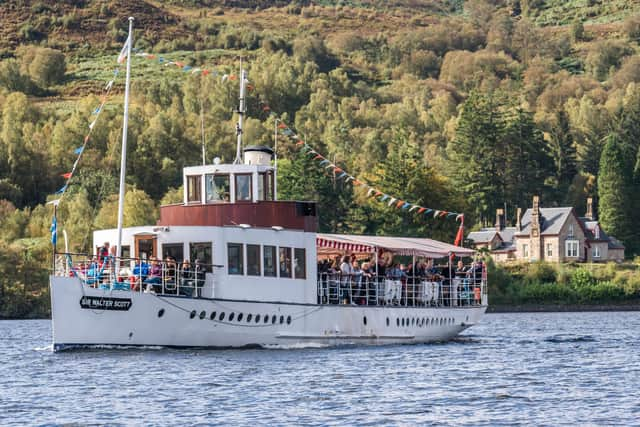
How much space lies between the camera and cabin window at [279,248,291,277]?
4162cm

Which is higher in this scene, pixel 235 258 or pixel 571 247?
pixel 571 247

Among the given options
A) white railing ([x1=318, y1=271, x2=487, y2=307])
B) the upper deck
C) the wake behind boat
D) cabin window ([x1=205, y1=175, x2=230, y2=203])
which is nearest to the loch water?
the wake behind boat

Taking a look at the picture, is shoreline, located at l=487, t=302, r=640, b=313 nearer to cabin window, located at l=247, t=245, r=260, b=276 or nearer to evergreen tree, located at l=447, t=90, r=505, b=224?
evergreen tree, located at l=447, t=90, r=505, b=224

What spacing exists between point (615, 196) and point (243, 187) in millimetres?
82075

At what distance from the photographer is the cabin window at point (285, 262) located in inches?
1639

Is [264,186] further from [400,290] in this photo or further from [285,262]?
[400,290]

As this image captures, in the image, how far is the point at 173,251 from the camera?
132ft

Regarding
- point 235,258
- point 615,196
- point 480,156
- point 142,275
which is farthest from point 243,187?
point 480,156

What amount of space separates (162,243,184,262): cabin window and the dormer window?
9.77 ft

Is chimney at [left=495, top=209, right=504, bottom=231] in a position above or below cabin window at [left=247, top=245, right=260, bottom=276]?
above

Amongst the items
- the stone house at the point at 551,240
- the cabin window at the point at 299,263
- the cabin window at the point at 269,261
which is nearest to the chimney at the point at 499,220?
the stone house at the point at 551,240

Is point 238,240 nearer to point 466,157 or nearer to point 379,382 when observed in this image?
point 379,382

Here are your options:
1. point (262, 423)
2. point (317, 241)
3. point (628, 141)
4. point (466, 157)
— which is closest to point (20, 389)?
point (262, 423)

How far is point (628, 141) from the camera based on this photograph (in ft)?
469
